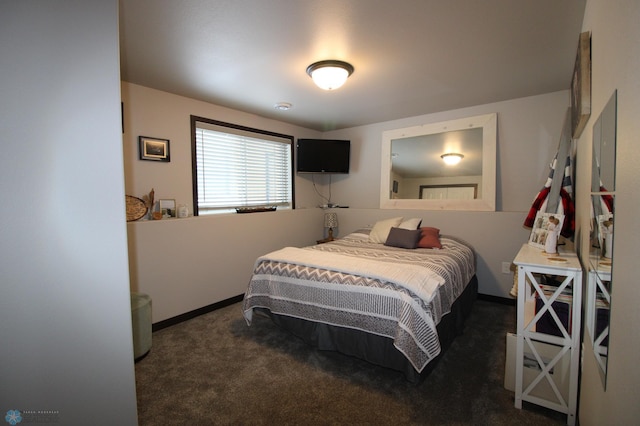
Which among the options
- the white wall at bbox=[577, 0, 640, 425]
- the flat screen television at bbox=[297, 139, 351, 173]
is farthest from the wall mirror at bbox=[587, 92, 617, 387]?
the flat screen television at bbox=[297, 139, 351, 173]

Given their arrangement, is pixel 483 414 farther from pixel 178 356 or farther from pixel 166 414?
pixel 178 356

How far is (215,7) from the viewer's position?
1.65 metres

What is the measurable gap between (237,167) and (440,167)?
276cm

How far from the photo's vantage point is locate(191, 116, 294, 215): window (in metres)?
3.44

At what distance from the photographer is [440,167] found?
386 centimetres

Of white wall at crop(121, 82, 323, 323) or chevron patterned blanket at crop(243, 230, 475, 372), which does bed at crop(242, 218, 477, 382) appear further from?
white wall at crop(121, 82, 323, 323)

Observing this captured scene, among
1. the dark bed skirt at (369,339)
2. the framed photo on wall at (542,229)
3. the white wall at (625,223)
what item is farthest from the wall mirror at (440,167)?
the white wall at (625,223)

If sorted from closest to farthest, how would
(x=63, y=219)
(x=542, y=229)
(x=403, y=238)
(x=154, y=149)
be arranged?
(x=63, y=219) → (x=542, y=229) → (x=154, y=149) → (x=403, y=238)

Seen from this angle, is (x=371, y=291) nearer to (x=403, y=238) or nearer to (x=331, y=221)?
(x=403, y=238)

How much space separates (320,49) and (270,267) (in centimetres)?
184

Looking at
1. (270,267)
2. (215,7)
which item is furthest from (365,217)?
(215,7)

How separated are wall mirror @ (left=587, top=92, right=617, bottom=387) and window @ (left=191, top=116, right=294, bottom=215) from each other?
3429 mm

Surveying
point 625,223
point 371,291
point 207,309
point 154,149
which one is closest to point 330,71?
point 371,291

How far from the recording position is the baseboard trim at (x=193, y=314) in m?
2.83
